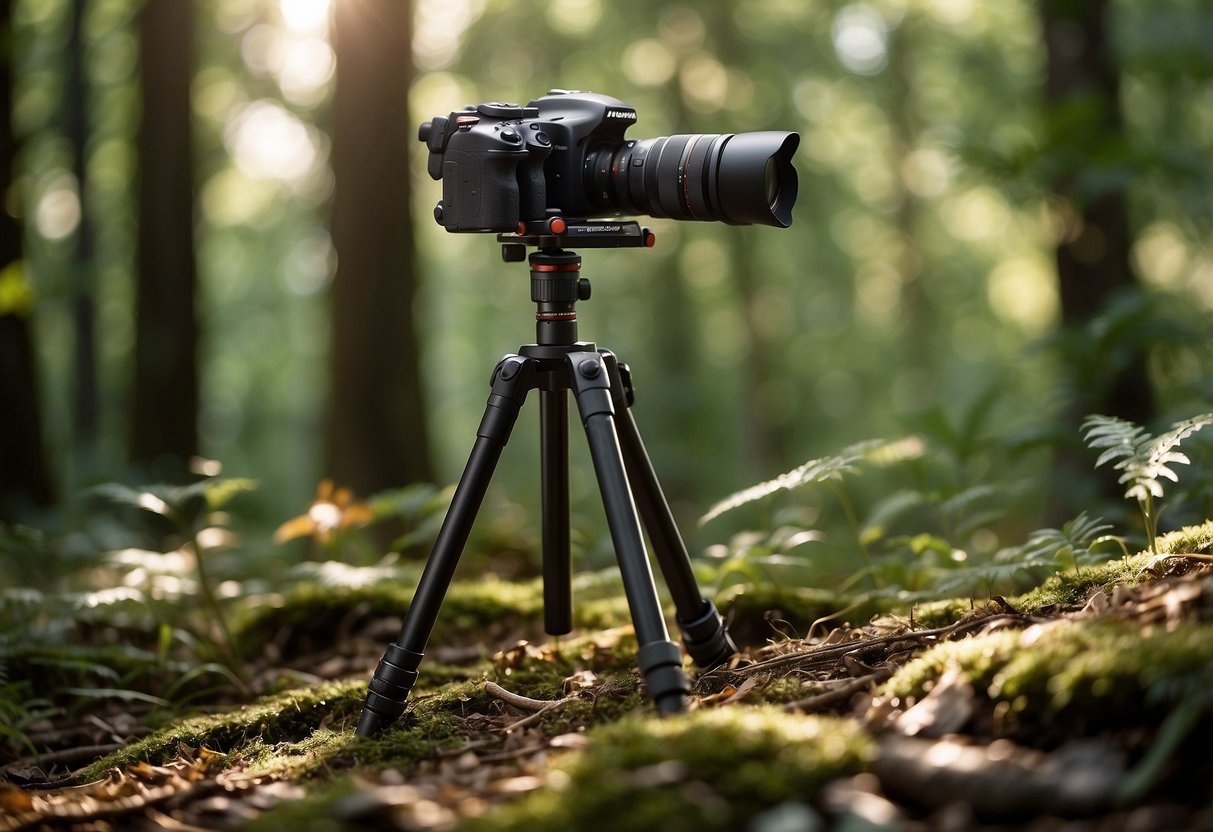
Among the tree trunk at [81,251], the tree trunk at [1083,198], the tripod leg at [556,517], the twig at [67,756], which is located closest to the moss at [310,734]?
the twig at [67,756]

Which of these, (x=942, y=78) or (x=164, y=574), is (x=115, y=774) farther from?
(x=942, y=78)

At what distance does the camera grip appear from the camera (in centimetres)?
246

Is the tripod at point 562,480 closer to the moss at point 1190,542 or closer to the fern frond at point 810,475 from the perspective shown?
the fern frond at point 810,475

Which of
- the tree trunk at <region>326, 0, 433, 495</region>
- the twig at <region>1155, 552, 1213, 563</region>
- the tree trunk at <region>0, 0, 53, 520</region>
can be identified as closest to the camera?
the twig at <region>1155, 552, 1213, 563</region>

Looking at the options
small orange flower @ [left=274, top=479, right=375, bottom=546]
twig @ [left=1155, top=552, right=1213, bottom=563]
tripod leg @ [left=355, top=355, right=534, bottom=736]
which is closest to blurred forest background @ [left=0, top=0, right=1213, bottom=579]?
twig @ [left=1155, top=552, right=1213, bottom=563]

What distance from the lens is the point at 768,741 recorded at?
1.65 meters

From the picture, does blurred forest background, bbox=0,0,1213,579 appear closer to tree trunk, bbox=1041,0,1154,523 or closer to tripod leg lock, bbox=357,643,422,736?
tree trunk, bbox=1041,0,1154,523

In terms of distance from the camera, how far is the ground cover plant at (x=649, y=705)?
1.51 meters

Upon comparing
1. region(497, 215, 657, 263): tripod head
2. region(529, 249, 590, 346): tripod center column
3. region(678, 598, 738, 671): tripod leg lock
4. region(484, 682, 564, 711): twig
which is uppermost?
region(497, 215, 657, 263): tripod head

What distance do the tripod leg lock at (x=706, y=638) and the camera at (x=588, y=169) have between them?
101 cm

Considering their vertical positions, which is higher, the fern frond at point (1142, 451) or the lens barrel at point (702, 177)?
the lens barrel at point (702, 177)

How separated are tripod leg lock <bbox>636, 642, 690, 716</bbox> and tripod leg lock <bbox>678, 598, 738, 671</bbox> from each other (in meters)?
0.46

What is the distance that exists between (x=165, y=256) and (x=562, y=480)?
6659 millimetres

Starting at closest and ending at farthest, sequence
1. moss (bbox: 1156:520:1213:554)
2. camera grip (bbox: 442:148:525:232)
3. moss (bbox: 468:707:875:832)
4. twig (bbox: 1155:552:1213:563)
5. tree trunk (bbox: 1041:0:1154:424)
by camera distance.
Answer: moss (bbox: 468:707:875:832) < twig (bbox: 1155:552:1213:563) < moss (bbox: 1156:520:1213:554) < camera grip (bbox: 442:148:525:232) < tree trunk (bbox: 1041:0:1154:424)
